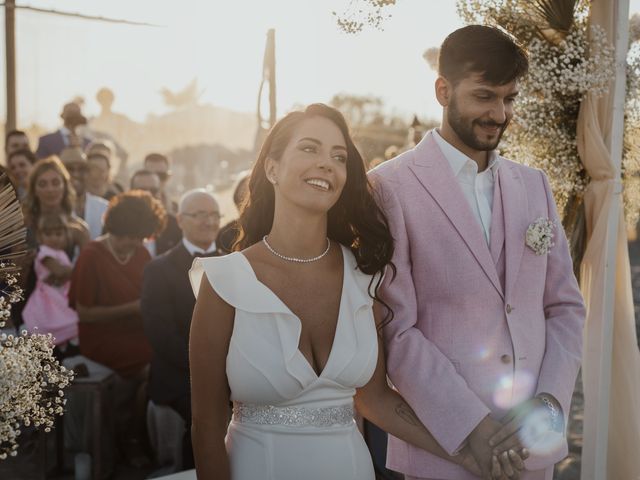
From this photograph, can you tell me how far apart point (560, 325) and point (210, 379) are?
53.0 inches

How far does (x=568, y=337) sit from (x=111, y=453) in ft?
12.9

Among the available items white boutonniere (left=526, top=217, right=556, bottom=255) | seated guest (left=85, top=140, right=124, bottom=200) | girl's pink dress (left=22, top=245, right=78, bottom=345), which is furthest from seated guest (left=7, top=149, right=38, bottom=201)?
white boutonniere (left=526, top=217, right=556, bottom=255)

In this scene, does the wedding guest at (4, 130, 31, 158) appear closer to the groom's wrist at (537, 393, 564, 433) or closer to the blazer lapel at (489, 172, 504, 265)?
the blazer lapel at (489, 172, 504, 265)

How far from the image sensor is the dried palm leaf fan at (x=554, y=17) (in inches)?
172

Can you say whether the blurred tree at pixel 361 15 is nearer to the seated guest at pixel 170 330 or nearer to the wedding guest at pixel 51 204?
the seated guest at pixel 170 330

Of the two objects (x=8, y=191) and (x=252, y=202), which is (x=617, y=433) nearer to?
(x=252, y=202)

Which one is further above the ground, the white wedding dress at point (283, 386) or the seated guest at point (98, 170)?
the seated guest at point (98, 170)

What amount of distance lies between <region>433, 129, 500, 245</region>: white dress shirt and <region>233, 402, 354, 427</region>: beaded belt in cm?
89

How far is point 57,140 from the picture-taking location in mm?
9484

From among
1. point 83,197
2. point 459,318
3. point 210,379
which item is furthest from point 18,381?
point 83,197

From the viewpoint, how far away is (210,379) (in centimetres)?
279

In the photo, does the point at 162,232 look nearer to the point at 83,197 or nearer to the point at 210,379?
the point at 83,197

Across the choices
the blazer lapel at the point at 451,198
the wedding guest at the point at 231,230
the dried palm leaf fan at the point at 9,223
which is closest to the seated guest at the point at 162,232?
the wedding guest at the point at 231,230

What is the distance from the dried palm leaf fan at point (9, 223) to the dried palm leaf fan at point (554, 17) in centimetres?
291
